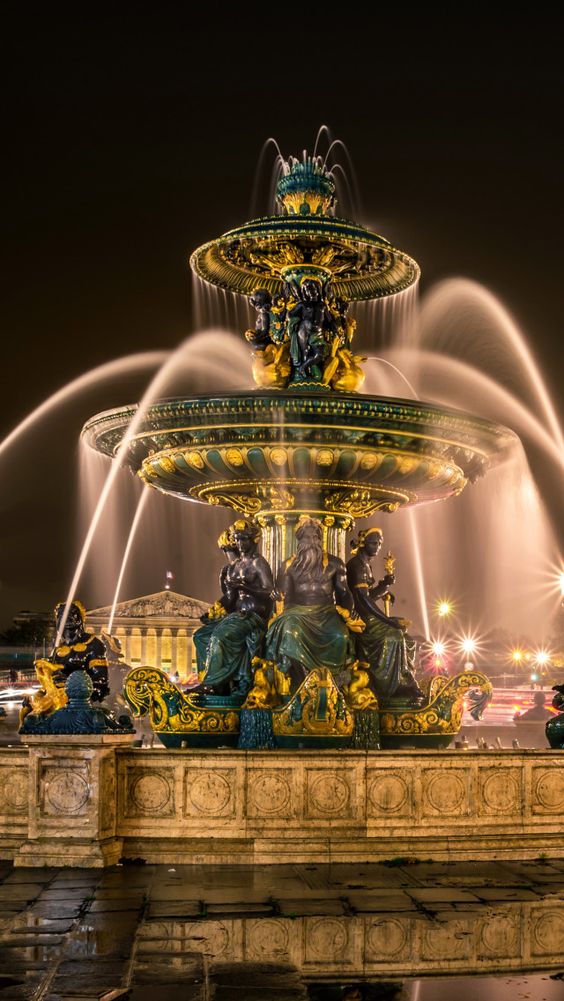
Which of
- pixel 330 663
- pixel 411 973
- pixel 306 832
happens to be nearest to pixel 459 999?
pixel 411 973

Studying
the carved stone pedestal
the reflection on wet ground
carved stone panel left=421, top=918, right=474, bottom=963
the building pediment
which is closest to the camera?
the reflection on wet ground

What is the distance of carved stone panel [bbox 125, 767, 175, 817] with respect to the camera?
963 cm

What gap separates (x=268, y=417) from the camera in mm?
12180

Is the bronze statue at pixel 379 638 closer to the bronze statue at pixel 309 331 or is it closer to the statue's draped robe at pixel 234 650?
the statue's draped robe at pixel 234 650

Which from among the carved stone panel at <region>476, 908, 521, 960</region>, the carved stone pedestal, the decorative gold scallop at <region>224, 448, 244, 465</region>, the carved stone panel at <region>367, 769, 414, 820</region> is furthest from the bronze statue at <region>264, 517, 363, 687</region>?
the carved stone panel at <region>476, 908, 521, 960</region>

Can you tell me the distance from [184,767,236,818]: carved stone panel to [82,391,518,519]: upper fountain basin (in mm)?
3788

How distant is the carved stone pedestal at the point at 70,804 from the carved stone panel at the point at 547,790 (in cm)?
318

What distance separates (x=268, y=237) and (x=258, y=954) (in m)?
8.87

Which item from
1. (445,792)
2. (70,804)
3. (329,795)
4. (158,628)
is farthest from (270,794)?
(158,628)

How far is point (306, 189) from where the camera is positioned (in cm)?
1452

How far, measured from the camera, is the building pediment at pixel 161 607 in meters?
116

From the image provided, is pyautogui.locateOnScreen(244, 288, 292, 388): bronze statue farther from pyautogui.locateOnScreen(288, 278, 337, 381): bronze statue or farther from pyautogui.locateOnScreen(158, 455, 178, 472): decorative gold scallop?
pyautogui.locateOnScreen(158, 455, 178, 472): decorative gold scallop

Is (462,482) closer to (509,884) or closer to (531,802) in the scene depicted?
(531,802)

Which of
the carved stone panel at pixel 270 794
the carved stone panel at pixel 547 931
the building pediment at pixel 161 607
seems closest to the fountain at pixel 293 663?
the carved stone panel at pixel 270 794
